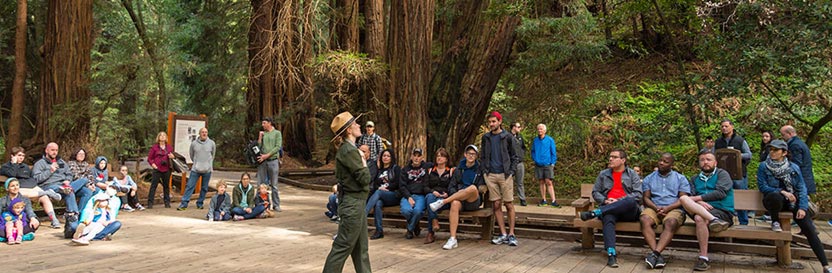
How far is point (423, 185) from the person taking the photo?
770cm

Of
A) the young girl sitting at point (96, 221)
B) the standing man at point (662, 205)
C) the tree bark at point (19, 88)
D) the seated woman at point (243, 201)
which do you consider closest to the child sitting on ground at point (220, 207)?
the seated woman at point (243, 201)

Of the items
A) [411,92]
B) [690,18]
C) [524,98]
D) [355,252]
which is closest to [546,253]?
[355,252]

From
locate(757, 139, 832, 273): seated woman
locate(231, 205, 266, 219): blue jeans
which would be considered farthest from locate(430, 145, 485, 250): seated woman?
locate(231, 205, 266, 219): blue jeans

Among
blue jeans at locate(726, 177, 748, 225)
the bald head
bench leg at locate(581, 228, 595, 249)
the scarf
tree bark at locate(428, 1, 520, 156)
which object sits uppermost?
tree bark at locate(428, 1, 520, 156)

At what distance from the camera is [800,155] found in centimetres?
774

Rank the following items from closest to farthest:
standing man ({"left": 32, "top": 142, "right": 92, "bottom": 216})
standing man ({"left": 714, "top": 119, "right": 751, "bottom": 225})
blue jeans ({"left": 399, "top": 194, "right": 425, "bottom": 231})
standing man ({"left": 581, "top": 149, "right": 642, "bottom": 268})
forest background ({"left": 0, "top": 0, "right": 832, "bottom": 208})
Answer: standing man ({"left": 581, "top": 149, "right": 642, "bottom": 268}) → blue jeans ({"left": 399, "top": 194, "right": 425, "bottom": 231}) → standing man ({"left": 32, "top": 142, "right": 92, "bottom": 216}) → standing man ({"left": 714, "top": 119, "right": 751, "bottom": 225}) → forest background ({"left": 0, "top": 0, "right": 832, "bottom": 208})

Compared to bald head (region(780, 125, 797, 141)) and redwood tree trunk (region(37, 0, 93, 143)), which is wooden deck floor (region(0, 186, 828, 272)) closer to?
bald head (region(780, 125, 797, 141))

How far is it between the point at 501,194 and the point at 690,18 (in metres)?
4.52

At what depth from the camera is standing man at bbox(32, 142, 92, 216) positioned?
320 inches

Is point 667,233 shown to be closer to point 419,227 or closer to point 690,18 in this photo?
point 419,227

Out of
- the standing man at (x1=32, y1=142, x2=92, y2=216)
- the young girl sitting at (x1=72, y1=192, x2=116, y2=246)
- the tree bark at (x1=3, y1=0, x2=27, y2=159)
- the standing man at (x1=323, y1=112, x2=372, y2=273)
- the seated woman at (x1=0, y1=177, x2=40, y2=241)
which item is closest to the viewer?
the standing man at (x1=323, y1=112, x2=372, y2=273)

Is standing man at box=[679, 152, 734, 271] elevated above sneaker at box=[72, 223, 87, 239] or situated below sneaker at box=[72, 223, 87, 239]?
above

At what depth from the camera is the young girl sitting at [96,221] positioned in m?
6.74

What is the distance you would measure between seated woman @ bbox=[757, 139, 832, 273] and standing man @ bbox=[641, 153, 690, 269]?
0.74 metres
